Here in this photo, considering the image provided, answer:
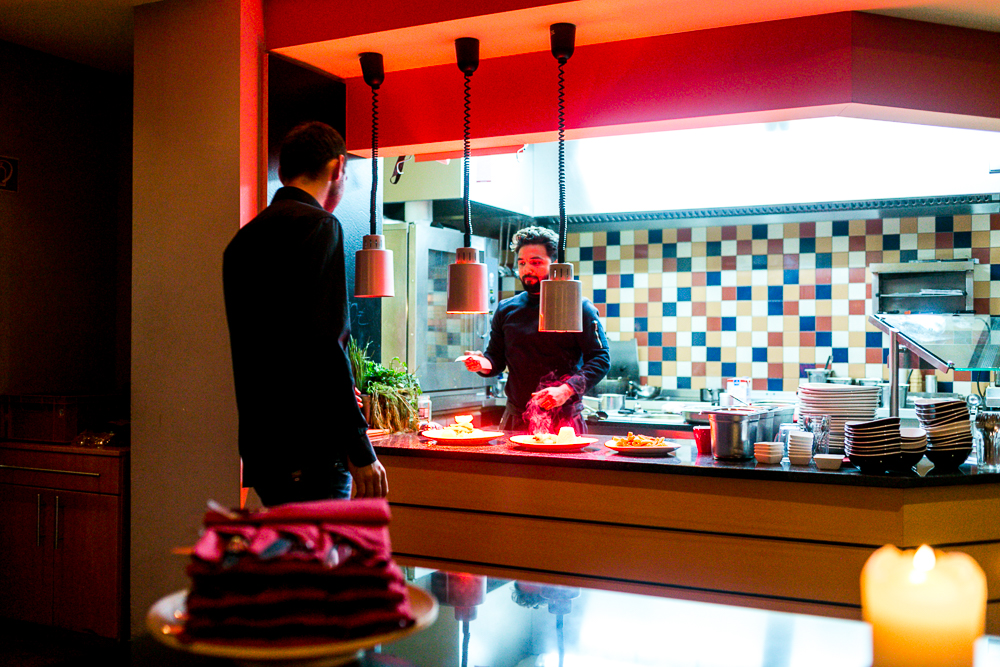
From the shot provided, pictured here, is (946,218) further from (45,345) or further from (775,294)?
Answer: (45,345)

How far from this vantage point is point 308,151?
214cm

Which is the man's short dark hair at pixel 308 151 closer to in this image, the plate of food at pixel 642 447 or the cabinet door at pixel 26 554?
the plate of food at pixel 642 447

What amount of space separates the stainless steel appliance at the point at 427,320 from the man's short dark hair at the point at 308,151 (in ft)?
10.2

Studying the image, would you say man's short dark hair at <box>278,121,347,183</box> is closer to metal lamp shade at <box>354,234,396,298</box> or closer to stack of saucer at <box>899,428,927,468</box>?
metal lamp shade at <box>354,234,396,298</box>

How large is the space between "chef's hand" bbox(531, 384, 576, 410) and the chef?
8cm

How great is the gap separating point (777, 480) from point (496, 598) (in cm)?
177

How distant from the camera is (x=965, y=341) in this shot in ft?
13.1

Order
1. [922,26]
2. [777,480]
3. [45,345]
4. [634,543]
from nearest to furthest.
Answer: [777,480] < [634,543] < [922,26] < [45,345]

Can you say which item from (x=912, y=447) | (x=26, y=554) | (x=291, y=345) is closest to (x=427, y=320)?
(x=26, y=554)

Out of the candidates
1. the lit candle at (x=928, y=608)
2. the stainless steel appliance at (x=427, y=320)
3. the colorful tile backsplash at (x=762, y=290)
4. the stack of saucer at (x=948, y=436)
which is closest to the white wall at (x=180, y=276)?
the stainless steel appliance at (x=427, y=320)

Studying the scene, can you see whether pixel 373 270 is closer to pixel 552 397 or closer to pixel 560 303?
pixel 560 303

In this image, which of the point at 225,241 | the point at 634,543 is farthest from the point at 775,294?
the point at 225,241

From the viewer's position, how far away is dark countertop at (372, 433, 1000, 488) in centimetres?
260

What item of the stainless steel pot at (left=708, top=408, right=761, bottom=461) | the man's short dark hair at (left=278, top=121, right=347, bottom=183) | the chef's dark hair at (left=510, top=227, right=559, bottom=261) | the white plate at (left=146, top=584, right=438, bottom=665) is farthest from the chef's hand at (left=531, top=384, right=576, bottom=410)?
the white plate at (left=146, top=584, right=438, bottom=665)
